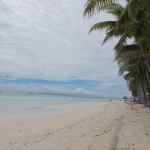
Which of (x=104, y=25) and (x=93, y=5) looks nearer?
(x=93, y=5)

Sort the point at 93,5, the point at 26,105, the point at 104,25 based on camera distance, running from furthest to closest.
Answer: the point at 26,105
the point at 104,25
the point at 93,5

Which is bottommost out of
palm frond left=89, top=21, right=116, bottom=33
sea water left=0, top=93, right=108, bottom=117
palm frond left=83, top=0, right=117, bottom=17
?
sea water left=0, top=93, right=108, bottom=117

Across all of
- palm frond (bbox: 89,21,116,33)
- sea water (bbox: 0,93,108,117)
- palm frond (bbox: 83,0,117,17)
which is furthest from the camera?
sea water (bbox: 0,93,108,117)

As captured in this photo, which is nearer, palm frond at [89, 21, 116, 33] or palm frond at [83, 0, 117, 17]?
palm frond at [83, 0, 117, 17]

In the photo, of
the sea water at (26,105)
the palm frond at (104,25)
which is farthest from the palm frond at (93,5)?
the sea water at (26,105)

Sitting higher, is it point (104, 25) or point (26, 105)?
point (104, 25)

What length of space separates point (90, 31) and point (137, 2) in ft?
15.5

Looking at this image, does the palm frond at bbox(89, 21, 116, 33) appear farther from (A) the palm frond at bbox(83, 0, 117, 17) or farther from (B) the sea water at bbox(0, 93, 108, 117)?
(B) the sea water at bbox(0, 93, 108, 117)

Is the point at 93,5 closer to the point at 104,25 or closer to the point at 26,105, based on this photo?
the point at 104,25

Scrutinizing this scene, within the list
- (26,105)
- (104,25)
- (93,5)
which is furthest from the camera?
(26,105)

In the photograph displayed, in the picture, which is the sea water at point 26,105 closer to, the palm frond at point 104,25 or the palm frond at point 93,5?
the palm frond at point 104,25

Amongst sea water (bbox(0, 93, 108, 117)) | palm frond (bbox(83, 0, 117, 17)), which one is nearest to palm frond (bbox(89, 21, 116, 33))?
palm frond (bbox(83, 0, 117, 17))

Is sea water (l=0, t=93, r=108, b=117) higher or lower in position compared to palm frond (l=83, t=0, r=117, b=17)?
lower

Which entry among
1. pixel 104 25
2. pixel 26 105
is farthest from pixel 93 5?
pixel 26 105
